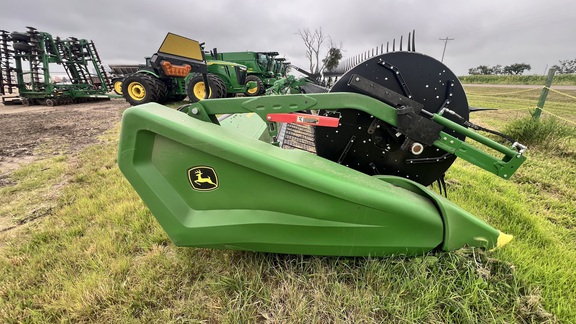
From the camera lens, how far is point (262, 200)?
1.30 m

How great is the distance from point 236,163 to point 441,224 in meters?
1.07

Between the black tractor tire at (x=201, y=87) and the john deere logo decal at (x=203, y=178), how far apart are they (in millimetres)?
7276

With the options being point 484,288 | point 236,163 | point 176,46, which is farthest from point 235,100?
point 484,288

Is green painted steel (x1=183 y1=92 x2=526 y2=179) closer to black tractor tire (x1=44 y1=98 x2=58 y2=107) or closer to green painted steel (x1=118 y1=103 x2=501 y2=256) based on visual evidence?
green painted steel (x1=118 y1=103 x2=501 y2=256)

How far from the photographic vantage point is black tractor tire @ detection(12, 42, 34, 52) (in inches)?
407

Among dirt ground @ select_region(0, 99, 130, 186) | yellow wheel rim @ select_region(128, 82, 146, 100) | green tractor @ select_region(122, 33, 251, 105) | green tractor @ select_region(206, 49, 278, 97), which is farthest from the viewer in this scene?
green tractor @ select_region(206, 49, 278, 97)

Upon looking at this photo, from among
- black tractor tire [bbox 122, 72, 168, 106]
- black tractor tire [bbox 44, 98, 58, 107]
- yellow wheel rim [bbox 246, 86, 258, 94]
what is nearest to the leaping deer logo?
black tractor tire [bbox 122, 72, 168, 106]

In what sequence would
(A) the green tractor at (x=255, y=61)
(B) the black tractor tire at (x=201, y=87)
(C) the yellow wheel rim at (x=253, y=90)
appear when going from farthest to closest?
(A) the green tractor at (x=255, y=61) < (C) the yellow wheel rim at (x=253, y=90) < (B) the black tractor tire at (x=201, y=87)

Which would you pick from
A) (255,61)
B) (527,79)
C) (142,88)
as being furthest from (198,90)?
(527,79)

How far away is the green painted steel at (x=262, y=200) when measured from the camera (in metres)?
1.25

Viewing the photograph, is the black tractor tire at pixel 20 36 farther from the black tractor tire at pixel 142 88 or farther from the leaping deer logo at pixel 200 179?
the leaping deer logo at pixel 200 179

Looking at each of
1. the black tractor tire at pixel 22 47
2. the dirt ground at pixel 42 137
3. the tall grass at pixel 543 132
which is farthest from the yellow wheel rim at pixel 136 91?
the tall grass at pixel 543 132

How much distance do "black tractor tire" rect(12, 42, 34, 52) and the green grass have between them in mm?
12779

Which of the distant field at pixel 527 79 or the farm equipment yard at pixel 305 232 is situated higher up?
the distant field at pixel 527 79
